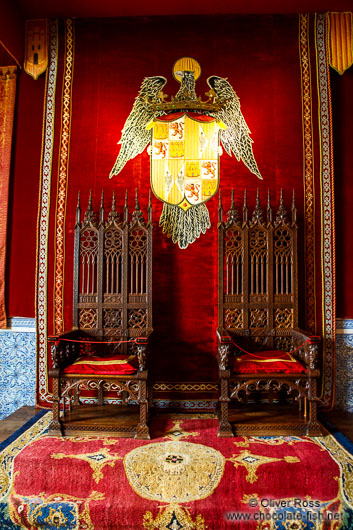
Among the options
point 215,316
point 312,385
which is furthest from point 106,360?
point 312,385

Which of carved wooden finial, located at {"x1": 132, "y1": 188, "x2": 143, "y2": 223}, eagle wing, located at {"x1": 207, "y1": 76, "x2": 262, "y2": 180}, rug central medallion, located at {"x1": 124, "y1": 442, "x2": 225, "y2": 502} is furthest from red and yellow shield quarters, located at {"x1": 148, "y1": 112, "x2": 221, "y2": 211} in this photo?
rug central medallion, located at {"x1": 124, "y1": 442, "x2": 225, "y2": 502}

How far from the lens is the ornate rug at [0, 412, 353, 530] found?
91.1 inches

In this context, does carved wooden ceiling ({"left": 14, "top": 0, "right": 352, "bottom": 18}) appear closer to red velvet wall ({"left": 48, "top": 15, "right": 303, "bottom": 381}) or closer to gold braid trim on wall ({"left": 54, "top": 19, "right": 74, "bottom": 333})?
red velvet wall ({"left": 48, "top": 15, "right": 303, "bottom": 381})

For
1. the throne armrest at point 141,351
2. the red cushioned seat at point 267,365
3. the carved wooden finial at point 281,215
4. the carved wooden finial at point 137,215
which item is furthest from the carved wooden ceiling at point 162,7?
the red cushioned seat at point 267,365

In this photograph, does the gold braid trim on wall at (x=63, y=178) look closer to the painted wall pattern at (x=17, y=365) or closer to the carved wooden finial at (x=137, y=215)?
the painted wall pattern at (x=17, y=365)

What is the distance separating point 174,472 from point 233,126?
10.4 feet

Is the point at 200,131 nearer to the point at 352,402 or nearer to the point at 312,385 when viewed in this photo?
the point at 312,385

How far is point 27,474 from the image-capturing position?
2.54m

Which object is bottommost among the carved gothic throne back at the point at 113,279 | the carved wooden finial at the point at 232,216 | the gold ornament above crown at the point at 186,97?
the carved gothic throne back at the point at 113,279

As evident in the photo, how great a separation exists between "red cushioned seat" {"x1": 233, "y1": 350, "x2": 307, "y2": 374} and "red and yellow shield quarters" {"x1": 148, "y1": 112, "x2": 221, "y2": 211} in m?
1.62

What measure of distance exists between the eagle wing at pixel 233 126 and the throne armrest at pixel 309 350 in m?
1.67

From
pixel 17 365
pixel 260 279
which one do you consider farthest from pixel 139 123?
pixel 17 365

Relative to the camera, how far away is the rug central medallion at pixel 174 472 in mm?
2387

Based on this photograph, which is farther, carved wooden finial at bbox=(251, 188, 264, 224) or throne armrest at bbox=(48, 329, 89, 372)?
carved wooden finial at bbox=(251, 188, 264, 224)
